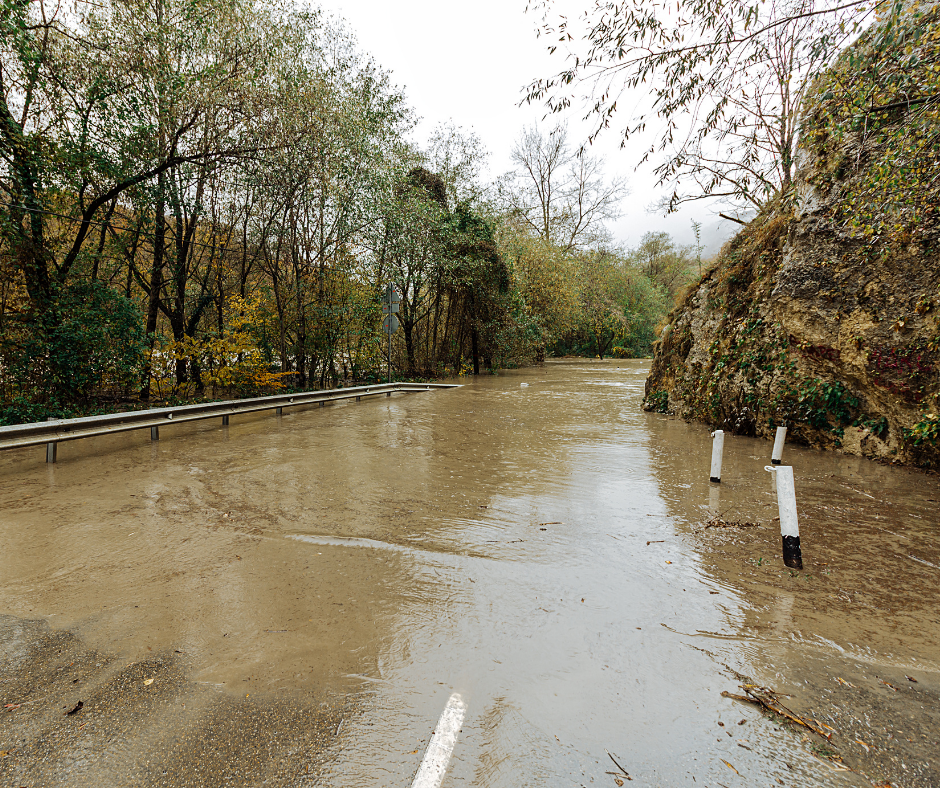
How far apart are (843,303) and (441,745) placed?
29.3 feet

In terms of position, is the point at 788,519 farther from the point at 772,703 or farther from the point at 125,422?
the point at 125,422

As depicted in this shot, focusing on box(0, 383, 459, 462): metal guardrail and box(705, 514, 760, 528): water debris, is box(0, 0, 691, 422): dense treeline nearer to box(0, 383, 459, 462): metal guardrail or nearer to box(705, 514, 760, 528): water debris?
box(0, 383, 459, 462): metal guardrail

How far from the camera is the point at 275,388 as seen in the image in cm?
1430

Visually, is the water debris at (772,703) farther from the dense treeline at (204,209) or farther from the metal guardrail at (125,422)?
the dense treeline at (204,209)

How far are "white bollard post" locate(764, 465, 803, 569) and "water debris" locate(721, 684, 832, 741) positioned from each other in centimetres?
A: 168

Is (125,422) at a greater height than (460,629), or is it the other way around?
(125,422)

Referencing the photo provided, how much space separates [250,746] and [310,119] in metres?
14.8

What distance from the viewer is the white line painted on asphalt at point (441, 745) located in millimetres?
1866

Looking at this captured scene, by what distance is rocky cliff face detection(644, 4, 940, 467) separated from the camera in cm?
491

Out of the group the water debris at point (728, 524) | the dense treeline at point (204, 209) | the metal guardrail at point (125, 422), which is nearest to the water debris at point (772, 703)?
the water debris at point (728, 524)

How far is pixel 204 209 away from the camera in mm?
→ 13125

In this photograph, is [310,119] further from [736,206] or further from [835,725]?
[835,725]

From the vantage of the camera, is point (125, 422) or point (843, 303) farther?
point (125, 422)

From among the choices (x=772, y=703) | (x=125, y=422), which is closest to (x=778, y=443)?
(x=772, y=703)
